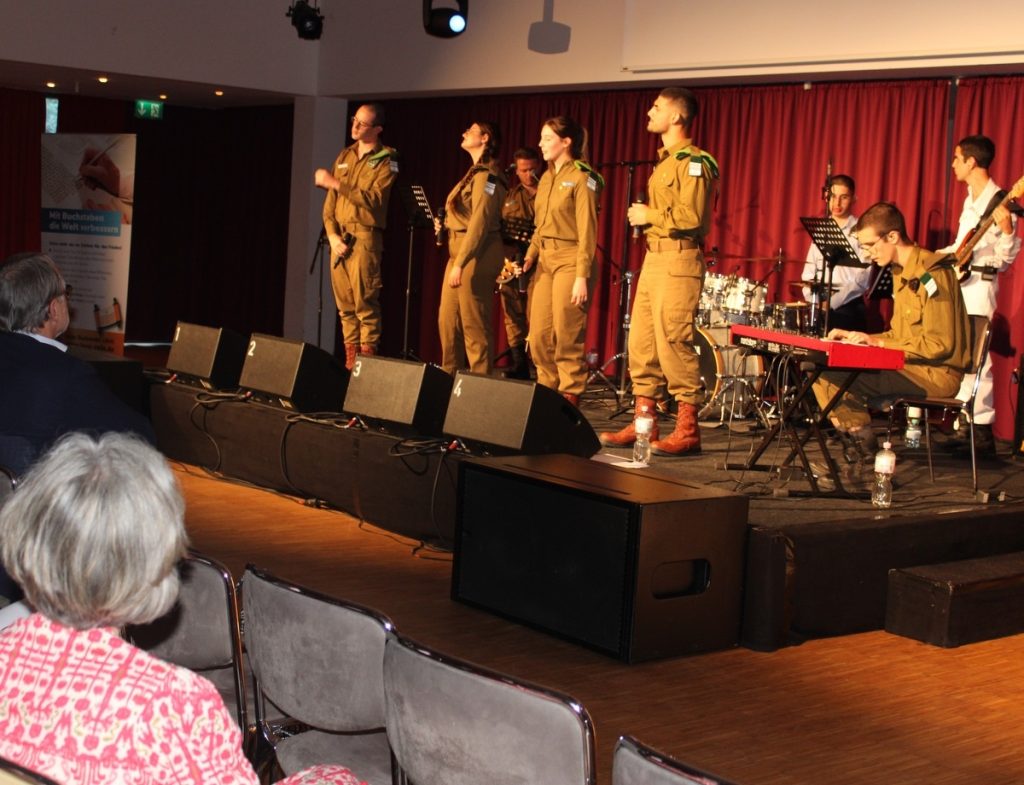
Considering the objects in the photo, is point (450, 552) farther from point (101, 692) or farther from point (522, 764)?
point (101, 692)

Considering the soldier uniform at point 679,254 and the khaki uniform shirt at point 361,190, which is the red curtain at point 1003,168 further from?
the khaki uniform shirt at point 361,190

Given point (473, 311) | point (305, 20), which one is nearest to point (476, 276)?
point (473, 311)

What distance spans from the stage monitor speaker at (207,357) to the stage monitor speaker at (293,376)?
14.8 inches

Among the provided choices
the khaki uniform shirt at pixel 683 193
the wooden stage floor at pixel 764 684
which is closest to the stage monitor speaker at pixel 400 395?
the wooden stage floor at pixel 764 684

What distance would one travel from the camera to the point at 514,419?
5.23 meters

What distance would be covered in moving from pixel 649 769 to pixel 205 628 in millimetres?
1156

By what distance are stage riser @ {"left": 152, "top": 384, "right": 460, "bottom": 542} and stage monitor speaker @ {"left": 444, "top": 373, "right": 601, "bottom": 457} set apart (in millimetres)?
178

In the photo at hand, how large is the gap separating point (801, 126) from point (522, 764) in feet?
24.6

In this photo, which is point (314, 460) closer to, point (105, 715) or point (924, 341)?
point (924, 341)

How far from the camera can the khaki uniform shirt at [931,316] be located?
5.49 metres

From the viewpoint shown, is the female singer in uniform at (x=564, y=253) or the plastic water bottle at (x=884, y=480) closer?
the plastic water bottle at (x=884, y=480)

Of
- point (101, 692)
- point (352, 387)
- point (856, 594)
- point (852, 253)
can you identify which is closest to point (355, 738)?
point (101, 692)

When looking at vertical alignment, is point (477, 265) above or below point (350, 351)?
above

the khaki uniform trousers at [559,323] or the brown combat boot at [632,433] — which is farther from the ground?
the khaki uniform trousers at [559,323]
